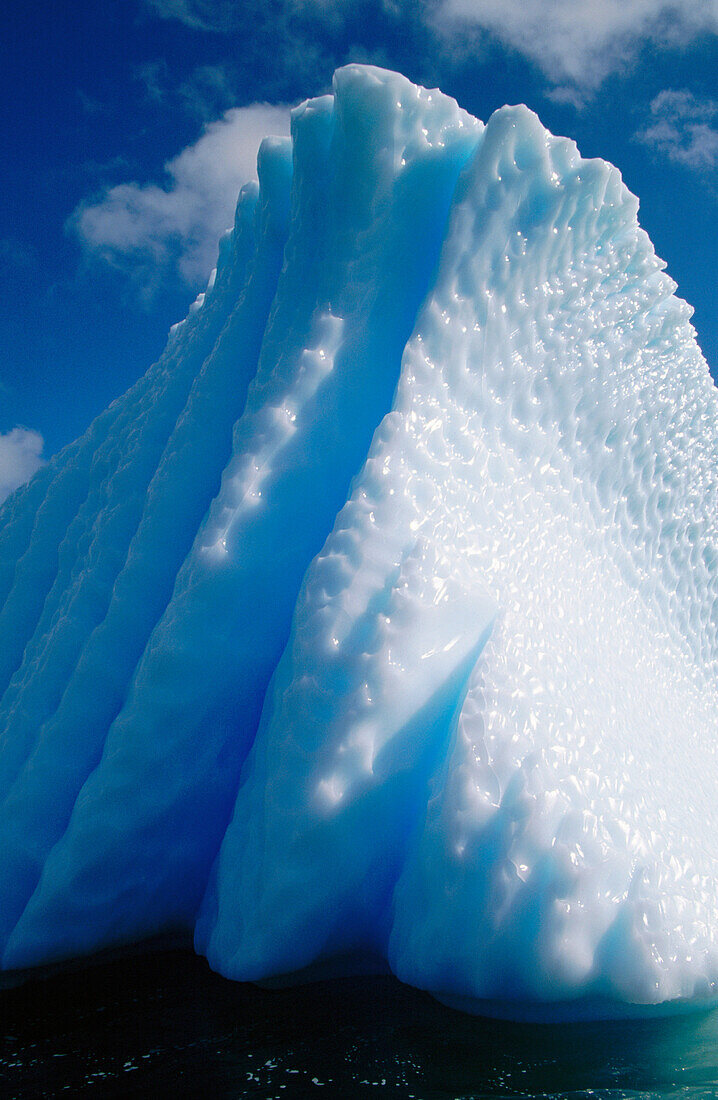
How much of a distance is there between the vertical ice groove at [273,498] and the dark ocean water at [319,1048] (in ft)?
1.16

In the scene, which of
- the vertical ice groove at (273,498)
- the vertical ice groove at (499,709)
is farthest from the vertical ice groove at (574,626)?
the vertical ice groove at (273,498)

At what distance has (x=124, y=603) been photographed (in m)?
2.43

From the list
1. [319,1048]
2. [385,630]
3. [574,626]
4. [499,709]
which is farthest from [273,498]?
[319,1048]

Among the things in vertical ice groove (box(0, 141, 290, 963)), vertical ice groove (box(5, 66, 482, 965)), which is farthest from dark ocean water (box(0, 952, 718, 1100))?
vertical ice groove (box(0, 141, 290, 963))

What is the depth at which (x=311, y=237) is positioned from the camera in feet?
7.86

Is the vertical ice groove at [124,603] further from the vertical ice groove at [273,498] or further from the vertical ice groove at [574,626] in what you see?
the vertical ice groove at [574,626]

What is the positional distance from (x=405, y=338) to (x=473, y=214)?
1.40ft

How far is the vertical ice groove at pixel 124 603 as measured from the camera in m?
2.30

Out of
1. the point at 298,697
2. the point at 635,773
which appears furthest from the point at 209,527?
the point at 635,773

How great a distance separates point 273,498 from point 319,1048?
1377 mm

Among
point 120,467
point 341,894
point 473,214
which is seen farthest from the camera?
point 120,467

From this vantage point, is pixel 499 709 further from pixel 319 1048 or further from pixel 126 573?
pixel 126 573

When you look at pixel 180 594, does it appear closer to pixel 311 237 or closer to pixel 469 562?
pixel 469 562

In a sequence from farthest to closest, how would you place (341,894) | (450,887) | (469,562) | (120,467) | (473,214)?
(120,467) < (473,214) < (469,562) < (341,894) < (450,887)
